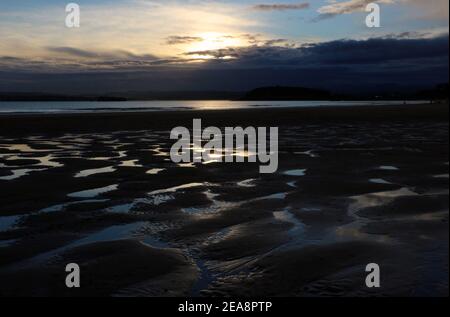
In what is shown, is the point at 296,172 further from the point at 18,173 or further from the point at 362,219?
the point at 18,173

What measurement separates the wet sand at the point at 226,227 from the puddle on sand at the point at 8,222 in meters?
0.02

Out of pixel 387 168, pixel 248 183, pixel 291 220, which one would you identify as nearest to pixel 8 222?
pixel 291 220

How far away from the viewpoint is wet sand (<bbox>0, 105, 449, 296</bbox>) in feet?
15.8

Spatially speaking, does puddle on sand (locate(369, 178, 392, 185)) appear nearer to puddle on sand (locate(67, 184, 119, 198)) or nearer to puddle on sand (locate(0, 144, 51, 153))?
puddle on sand (locate(67, 184, 119, 198))

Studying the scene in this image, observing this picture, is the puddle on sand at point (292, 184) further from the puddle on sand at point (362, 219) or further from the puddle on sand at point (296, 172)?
the puddle on sand at point (362, 219)

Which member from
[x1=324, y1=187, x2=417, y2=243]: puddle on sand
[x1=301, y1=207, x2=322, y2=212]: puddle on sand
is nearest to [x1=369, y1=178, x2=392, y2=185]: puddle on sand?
[x1=324, y1=187, x2=417, y2=243]: puddle on sand

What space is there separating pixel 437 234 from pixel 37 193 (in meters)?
7.45

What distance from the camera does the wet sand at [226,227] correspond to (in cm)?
480

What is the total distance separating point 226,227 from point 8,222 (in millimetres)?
3464

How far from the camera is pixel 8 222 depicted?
7422mm

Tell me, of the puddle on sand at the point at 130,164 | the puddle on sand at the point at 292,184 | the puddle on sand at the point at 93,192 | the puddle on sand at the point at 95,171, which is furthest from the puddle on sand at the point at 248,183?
the puddle on sand at the point at 130,164

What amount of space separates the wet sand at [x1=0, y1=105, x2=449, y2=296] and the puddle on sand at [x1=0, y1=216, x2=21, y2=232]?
0.02m

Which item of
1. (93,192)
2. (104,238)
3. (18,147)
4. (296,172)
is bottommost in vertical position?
(104,238)
